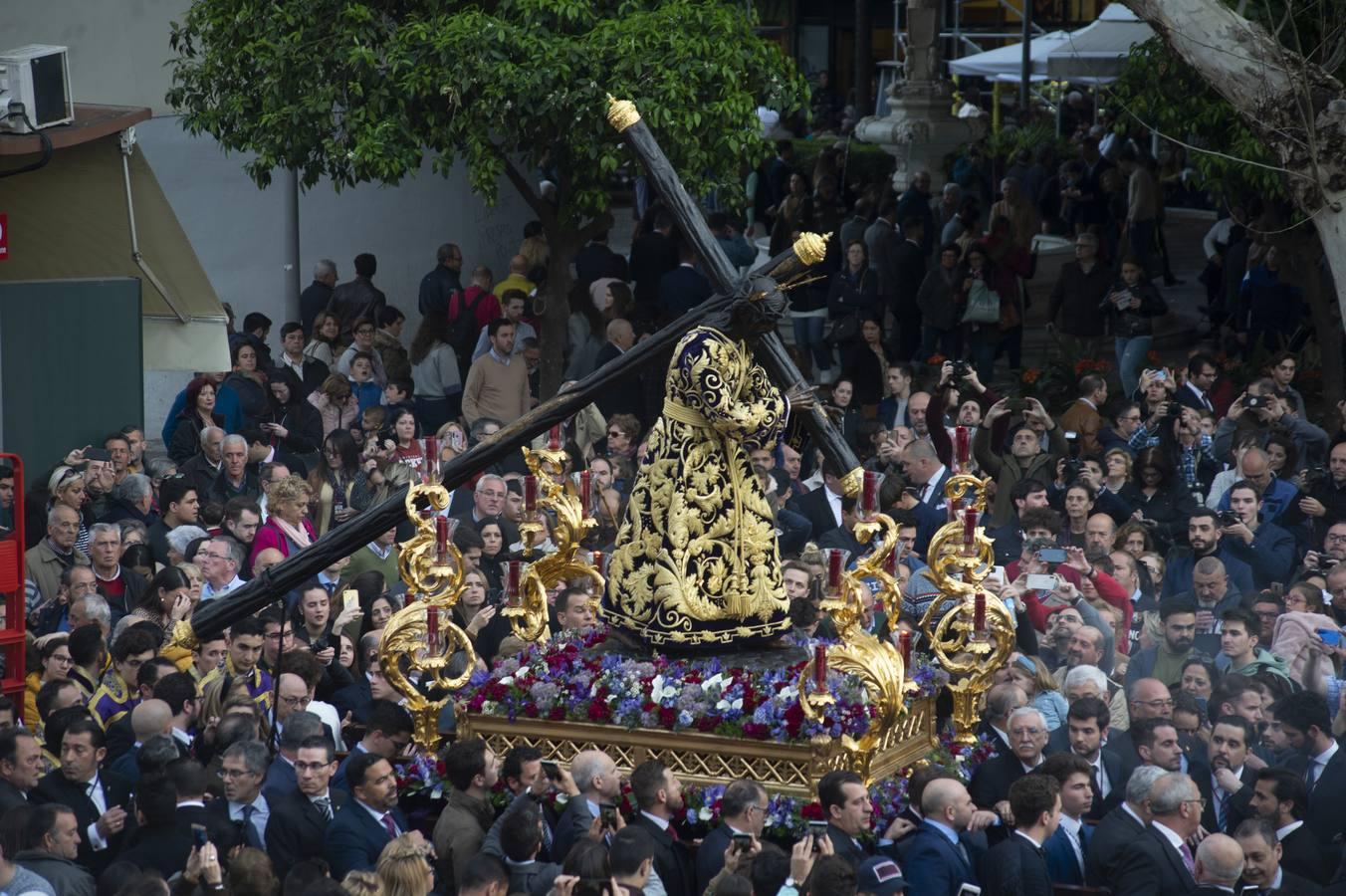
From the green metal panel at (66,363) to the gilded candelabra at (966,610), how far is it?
8441 millimetres

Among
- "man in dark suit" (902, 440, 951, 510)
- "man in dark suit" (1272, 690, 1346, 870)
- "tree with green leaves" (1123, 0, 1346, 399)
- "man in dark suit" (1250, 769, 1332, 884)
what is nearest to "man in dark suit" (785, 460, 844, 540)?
"man in dark suit" (902, 440, 951, 510)

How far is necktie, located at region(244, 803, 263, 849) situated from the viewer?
9953 millimetres

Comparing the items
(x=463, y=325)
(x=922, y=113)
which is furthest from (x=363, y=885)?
(x=922, y=113)

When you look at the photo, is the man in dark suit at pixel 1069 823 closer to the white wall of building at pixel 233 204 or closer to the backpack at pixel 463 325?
the backpack at pixel 463 325

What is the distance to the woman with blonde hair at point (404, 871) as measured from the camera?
8.76 m

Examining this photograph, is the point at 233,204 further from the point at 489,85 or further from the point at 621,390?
the point at 621,390

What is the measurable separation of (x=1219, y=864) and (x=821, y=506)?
660 centimetres

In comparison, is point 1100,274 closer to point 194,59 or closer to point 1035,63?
point 194,59

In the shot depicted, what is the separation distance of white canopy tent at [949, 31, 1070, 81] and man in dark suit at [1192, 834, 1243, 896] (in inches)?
869

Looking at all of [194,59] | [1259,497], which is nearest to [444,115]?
[194,59]

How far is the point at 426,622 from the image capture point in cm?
1120

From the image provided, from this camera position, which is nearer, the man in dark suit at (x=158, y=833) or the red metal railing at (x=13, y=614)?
the man in dark suit at (x=158, y=833)

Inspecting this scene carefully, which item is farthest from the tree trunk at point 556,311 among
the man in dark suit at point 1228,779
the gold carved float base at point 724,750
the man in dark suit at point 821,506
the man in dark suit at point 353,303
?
the man in dark suit at point 1228,779

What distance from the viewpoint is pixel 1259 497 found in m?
15.2
